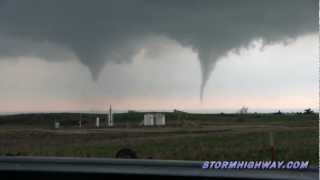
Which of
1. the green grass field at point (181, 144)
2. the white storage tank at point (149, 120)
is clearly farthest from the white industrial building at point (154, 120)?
the green grass field at point (181, 144)

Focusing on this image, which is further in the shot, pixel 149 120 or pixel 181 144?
pixel 149 120

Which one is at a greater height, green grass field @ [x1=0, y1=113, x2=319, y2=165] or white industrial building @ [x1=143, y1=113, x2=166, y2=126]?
white industrial building @ [x1=143, y1=113, x2=166, y2=126]

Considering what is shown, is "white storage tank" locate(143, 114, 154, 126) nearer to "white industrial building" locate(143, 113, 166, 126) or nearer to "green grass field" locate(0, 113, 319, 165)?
"white industrial building" locate(143, 113, 166, 126)

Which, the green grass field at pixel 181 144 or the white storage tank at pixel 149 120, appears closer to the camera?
the green grass field at pixel 181 144

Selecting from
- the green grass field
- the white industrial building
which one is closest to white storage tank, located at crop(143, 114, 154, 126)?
the white industrial building

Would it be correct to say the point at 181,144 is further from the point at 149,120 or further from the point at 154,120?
the point at 154,120

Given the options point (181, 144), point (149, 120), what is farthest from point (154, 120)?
point (181, 144)

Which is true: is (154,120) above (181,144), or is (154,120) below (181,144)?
above

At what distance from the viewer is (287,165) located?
2.98 meters

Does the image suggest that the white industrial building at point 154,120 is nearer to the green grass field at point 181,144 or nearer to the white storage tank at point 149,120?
the white storage tank at point 149,120

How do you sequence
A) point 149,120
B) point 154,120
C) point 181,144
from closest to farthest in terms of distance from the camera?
point 181,144 → point 149,120 → point 154,120

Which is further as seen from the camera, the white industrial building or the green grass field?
the white industrial building

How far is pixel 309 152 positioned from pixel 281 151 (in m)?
1.47

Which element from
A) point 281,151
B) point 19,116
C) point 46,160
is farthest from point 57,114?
point 46,160
